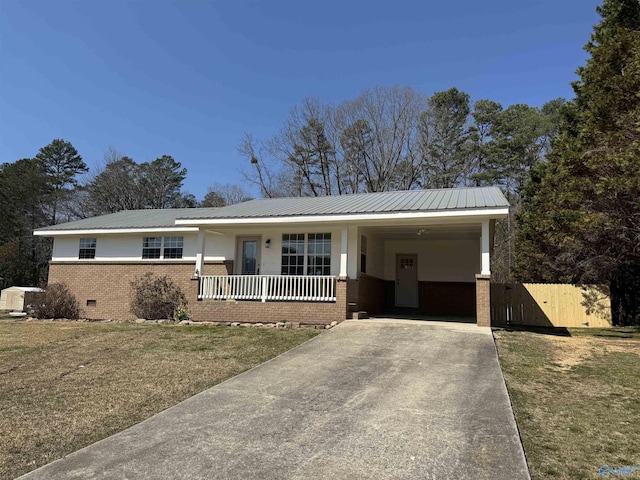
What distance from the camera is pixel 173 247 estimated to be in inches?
669

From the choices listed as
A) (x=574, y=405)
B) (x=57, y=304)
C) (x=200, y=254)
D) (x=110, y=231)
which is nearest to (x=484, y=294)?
(x=574, y=405)

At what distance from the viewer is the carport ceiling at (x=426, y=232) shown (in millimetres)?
14398

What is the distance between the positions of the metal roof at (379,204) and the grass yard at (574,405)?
4.23 metres

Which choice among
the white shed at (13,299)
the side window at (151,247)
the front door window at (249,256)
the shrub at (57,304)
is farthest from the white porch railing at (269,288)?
the white shed at (13,299)

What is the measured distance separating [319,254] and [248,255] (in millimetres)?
2771

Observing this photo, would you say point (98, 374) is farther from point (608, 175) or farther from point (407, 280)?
point (608, 175)

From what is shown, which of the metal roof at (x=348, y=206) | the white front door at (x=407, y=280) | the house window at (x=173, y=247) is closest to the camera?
the metal roof at (x=348, y=206)

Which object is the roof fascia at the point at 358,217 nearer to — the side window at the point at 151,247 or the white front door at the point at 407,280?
the side window at the point at 151,247

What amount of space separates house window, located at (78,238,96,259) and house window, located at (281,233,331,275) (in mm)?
8432

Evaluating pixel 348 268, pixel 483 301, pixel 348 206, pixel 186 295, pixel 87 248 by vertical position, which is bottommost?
pixel 186 295

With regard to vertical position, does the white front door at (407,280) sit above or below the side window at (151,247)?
below

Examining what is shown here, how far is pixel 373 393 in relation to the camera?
20.0 feet

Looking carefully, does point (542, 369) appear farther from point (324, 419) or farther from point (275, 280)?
point (275, 280)

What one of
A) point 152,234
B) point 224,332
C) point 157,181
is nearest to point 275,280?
point 224,332
